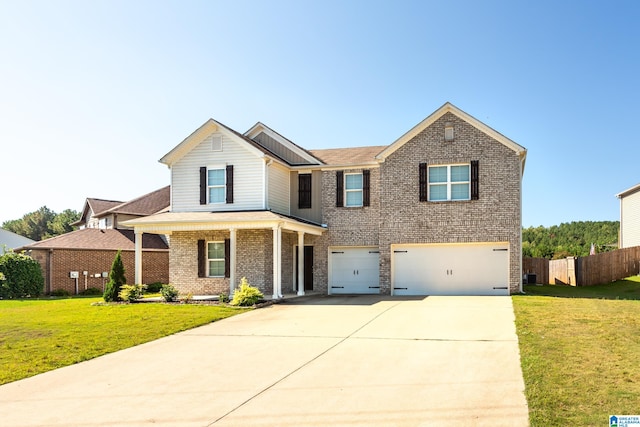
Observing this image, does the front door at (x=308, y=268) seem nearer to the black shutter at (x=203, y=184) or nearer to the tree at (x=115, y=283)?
the black shutter at (x=203, y=184)

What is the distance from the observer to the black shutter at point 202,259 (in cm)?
2306

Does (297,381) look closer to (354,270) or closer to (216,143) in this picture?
(354,270)

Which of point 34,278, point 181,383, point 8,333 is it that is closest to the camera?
point 181,383

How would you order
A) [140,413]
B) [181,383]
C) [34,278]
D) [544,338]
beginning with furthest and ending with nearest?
[34,278] < [544,338] < [181,383] < [140,413]

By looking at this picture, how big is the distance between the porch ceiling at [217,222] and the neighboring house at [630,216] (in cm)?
2422

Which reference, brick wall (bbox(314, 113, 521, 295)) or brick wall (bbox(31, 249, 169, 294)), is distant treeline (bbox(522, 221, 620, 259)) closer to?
brick wall (bbox(314, 113, 521, 295))

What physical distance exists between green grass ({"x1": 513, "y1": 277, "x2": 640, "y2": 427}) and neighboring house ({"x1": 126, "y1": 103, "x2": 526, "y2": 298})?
20.8 ft

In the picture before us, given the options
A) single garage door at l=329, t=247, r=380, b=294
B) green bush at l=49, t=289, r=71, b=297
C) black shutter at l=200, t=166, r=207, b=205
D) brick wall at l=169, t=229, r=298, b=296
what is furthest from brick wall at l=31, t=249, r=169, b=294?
single garage door at l=329, t=247, r=380, b=294

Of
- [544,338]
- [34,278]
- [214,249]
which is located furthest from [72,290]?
[544,338]

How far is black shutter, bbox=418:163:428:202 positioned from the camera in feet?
72.7

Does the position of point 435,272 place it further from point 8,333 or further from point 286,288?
point 8,333

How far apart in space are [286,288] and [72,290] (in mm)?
13071

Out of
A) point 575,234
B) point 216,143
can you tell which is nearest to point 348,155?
point 216,143

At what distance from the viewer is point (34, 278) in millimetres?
27531
